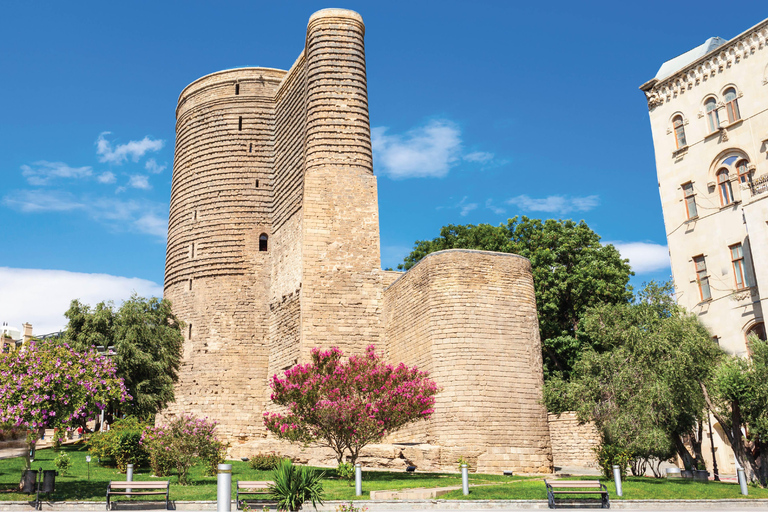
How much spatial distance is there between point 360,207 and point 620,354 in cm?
1092

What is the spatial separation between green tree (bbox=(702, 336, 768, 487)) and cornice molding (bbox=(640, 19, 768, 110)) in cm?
1036

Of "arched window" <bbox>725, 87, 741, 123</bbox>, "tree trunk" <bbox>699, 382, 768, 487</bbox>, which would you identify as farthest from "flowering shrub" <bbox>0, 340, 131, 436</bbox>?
"arched window" <bbox>725, 87, 741, 123</bbox>

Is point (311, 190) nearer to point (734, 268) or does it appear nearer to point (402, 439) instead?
point (402, 439)

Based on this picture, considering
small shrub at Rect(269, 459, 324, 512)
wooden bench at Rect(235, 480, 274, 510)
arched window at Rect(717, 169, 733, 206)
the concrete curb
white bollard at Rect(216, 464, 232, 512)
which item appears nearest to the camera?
white bollard at Rect(216, 464, 232, 512)

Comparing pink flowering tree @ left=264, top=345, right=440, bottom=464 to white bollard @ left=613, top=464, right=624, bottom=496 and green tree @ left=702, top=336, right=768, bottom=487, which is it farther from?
green tree @ left=702, top=336, right=768, bottom=487

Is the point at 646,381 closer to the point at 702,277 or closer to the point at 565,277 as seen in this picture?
the point at 702,277

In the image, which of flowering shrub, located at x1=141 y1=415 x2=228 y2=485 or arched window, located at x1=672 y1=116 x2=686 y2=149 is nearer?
flowering shrub, located at x1=141 y1=415 x2=228 y2=485

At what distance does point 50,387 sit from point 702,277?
63.7 ft

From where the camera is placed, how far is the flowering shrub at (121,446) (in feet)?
58.2

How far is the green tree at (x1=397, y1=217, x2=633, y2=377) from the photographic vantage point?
89.3ft

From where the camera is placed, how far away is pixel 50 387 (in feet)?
39.7

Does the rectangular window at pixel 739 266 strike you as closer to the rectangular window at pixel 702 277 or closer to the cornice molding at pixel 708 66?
the rectangular window at pixel 702 277

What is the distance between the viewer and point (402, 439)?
70.8 ft

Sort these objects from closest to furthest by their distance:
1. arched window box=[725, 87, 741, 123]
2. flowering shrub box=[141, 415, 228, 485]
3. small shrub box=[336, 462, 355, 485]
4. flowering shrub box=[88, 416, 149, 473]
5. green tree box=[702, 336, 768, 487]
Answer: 1. flowering shrub box=[141, 415, 228, 485]
2. green tree box=[702, 336, 768, 487]
3. small shrub box=[336, 462, 355, 485]
4. flowering shrub box=[88, 416, 149, 473]
5. arched window box=[725, 87, 741, 123]
